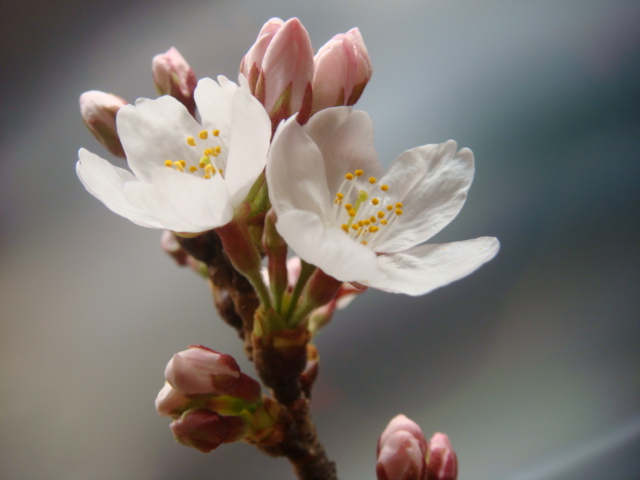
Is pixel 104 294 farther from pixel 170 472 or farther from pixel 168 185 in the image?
pixel 168 185

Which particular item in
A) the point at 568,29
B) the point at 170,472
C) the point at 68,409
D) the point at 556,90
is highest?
the point at 568,29

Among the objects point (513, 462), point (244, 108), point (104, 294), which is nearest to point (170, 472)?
point (104, 294)

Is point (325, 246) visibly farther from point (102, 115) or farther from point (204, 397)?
point (102, 115)

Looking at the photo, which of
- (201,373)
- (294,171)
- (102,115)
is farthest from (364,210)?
(102,115)

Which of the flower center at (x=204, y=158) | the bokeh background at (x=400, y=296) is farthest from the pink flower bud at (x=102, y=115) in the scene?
the bokeh background at (x=400, y=296)

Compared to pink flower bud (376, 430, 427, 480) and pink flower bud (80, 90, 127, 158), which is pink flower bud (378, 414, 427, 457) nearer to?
pink flower bud (376, 430, 427, 480)

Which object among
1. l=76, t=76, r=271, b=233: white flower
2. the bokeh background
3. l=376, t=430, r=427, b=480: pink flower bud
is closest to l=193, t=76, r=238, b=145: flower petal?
l=76, t=76, r=271, b=233: white flower

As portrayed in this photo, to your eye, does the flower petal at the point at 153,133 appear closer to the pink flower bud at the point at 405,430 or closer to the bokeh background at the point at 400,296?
the pink flower bud at the point at 405,430
